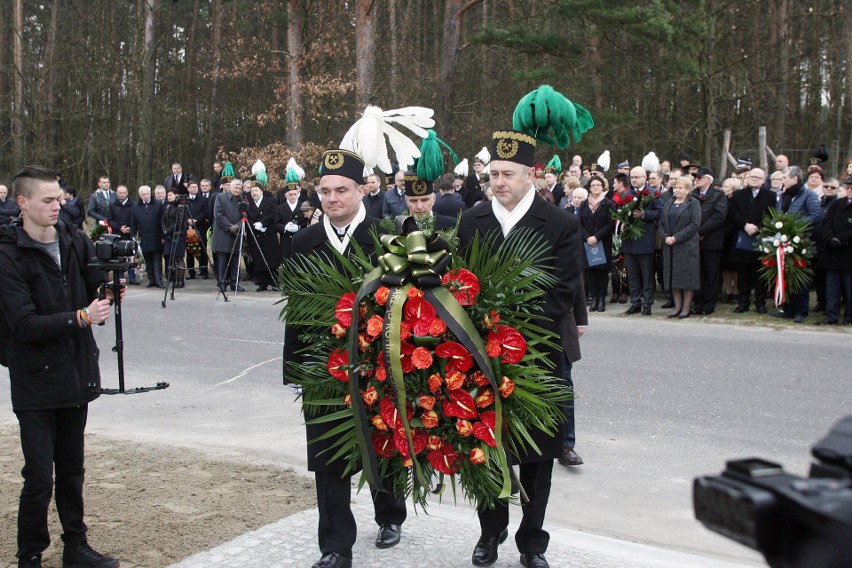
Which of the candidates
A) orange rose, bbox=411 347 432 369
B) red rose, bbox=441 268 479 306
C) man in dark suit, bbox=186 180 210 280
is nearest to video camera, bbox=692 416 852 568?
orange rose, bbox=411 347 432 369

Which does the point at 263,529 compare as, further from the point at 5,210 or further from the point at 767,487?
the point at 5,210

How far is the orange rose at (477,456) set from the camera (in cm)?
425

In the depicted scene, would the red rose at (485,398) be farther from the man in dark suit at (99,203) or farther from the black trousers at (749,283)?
the man in dark suit at (99,203)

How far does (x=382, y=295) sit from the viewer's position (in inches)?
172

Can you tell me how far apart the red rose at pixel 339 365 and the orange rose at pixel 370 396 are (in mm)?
137

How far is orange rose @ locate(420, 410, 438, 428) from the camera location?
4.25m

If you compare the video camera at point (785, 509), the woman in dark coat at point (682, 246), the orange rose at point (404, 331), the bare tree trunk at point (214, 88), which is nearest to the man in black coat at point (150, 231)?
the woman in dark coat at point (682, 246)

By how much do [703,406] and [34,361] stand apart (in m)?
5.79

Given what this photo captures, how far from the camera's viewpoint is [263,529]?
5207 millimetres

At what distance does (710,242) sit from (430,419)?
1028 cm

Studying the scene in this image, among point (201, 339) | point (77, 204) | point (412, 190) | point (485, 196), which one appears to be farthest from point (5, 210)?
point (412, 190)

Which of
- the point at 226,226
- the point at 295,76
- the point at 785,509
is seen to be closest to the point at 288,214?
the point at 226,226

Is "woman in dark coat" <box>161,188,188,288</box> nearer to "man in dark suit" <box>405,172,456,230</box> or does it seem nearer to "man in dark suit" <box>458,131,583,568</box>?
"man in dark suit" <box>405,172,456,230</box>

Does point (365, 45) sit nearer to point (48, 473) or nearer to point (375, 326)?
point (48, 473)
